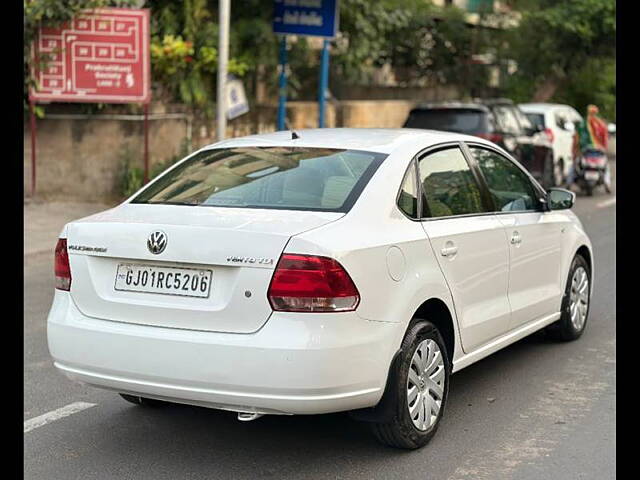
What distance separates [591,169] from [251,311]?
1482 cm

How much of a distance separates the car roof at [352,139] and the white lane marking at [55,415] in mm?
1657

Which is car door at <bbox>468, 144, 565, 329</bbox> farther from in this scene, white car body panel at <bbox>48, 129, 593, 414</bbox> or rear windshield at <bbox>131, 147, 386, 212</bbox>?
rear windshield at <bbox>131, 147, 386, 212</bbox>

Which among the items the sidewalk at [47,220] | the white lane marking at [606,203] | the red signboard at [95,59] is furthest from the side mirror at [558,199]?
the white lane marking at [606,203]

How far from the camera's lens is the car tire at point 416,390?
192 inches

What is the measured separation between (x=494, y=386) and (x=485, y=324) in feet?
1.97

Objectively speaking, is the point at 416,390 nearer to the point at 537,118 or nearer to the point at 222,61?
the point at 222,61

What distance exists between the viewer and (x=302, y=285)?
14.8 ft

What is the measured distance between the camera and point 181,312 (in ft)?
15.3

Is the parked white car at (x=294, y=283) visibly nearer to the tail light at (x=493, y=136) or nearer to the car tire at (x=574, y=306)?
the car tire at (x=574, y=306)

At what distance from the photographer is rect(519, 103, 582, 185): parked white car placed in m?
19.4

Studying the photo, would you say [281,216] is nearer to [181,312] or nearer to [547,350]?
[181,312]

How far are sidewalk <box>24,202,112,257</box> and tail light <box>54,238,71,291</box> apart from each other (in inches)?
249

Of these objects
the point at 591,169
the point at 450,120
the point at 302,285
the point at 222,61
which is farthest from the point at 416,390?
the point at 591,169
